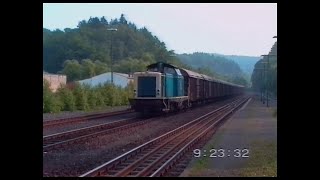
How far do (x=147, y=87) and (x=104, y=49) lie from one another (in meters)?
10.0

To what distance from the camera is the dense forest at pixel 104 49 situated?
468cm

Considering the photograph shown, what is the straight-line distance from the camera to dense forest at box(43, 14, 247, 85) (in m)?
4.68

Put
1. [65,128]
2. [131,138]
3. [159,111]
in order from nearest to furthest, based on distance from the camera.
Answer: [131,138] → [65,128] → [159,111]

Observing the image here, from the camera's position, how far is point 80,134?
10.6 m

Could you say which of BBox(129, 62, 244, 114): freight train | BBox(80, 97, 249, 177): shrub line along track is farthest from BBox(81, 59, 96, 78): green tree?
BBox(129, 62, 244, 114): freight train

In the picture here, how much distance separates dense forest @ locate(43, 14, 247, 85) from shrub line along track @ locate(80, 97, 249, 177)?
1.25 meters

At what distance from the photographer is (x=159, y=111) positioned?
16.1m
